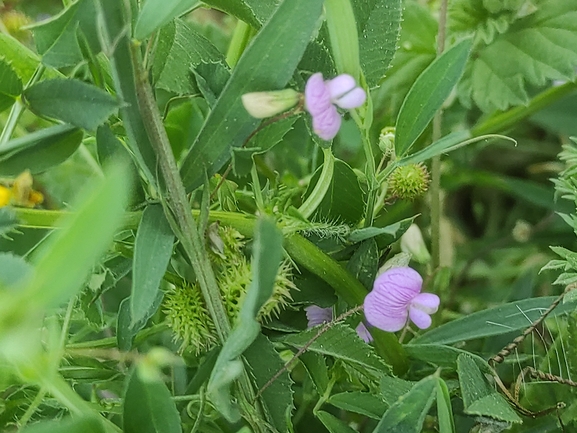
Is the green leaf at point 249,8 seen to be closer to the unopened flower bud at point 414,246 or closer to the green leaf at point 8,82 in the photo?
the green leaf at point 8,82

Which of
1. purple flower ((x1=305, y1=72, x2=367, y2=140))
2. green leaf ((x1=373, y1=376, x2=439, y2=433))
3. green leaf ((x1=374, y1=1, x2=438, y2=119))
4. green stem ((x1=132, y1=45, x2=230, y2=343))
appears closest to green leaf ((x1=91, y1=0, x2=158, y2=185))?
green stem ((x1=132, y1=45, x2=230, y2=343))

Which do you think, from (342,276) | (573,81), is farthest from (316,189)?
(573,81)

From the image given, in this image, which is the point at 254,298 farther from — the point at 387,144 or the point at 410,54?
the point at 410,54

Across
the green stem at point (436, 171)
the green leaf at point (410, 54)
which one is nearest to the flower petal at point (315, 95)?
the green stem at point (436, 171)

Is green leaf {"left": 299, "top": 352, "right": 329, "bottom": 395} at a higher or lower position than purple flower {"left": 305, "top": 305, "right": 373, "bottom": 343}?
lower

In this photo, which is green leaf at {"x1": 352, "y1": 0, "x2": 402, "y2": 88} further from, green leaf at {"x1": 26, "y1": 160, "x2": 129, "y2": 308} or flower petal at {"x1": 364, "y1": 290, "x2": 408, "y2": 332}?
green leaf at {"x1": 26, "y1": 160, "x2": 129, "y2": 308}

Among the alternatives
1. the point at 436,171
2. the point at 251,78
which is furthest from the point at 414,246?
the point at 251,78

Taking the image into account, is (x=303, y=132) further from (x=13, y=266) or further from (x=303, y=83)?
(x=13, y=266)
